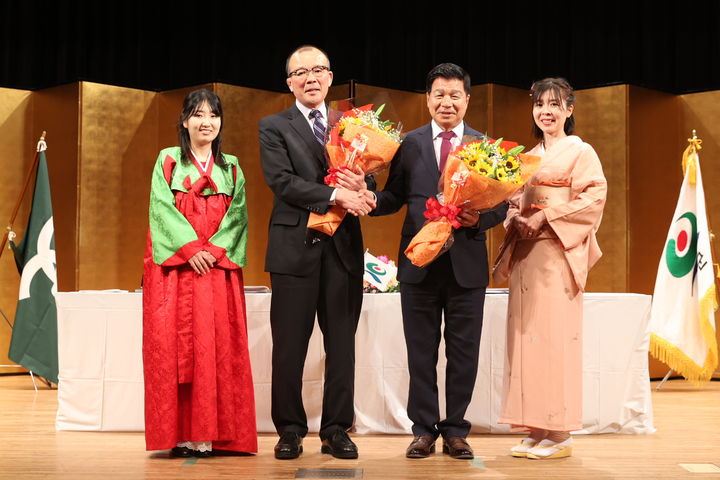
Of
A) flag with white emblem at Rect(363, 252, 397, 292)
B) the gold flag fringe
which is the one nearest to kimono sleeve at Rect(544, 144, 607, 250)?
flag with white emblem at Rect(363, 252, 397, 292)

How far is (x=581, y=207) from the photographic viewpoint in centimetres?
284

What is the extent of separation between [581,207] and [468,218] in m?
0.49

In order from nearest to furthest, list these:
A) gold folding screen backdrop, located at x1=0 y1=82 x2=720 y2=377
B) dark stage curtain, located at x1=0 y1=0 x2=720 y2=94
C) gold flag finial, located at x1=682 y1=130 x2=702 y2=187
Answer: gold flag finial, located at x1=682 y1=130 x2=702 y2=187
gold folding screen backdrop, located at x1=0 y1=82 x2=720 y2=377
dark stage curtain, located at x1=0 y1=0 x2=720 y2=94

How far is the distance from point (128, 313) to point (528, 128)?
3577 mm

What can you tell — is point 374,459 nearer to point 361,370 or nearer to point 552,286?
point 361,370

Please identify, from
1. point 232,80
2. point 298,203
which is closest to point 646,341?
point 298,203

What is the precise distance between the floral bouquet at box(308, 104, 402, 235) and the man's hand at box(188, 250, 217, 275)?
441mm

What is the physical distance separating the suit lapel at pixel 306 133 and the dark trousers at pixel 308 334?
0.36 m

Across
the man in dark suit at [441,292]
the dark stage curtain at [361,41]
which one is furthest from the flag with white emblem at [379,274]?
the dark stage curtain at [361,41]

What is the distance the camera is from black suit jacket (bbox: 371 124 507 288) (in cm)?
283

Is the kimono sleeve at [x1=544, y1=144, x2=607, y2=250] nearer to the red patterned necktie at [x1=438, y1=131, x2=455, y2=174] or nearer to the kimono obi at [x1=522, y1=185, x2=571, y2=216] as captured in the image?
the kimono obi at [x1=522, y1=185, x2=571, y2=216]

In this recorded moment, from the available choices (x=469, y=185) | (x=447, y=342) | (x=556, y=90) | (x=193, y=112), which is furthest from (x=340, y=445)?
(x=556, y=90)

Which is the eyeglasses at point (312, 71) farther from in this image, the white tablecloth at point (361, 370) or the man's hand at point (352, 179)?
the white tablecloth at point (361, 370)

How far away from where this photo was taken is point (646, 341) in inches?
143
